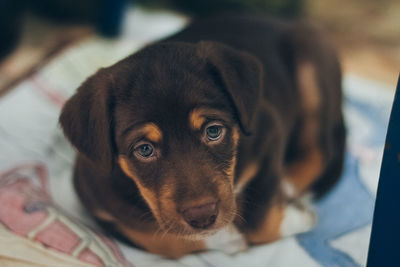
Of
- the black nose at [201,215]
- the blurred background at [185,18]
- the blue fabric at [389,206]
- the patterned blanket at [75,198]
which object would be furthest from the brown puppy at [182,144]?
the blurred background at [185,18]

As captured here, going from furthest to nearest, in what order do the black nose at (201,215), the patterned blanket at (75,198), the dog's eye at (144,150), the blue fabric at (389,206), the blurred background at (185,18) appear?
the blurred background at (185,18), the patterned blanket at (75,198), the dog's eye at (144,150), the black nose at (201,215), the blue fabric at (389,206)

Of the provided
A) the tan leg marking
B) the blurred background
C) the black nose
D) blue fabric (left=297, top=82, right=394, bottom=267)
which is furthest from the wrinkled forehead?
the blurred background

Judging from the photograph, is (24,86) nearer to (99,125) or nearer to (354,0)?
(99,125)

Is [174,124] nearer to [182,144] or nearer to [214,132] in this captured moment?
[182,144]

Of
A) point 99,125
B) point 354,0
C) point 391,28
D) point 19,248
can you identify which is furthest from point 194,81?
point 354,0

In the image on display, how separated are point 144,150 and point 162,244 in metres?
0.60

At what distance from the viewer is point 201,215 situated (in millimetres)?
2135

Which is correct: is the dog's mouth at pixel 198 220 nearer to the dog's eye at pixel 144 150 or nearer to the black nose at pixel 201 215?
the black nose at pixel 201 215

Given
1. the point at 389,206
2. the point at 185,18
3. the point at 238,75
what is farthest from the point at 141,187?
the point at 185,18

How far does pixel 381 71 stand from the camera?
16.2 feet

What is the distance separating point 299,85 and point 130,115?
1.43m

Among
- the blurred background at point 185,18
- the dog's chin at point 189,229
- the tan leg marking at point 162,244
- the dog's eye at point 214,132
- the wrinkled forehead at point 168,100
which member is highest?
the wrinkled forehead at point 168,100

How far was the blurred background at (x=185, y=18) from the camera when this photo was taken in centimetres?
500

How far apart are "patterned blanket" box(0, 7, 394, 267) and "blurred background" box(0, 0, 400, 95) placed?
27.3 inches
